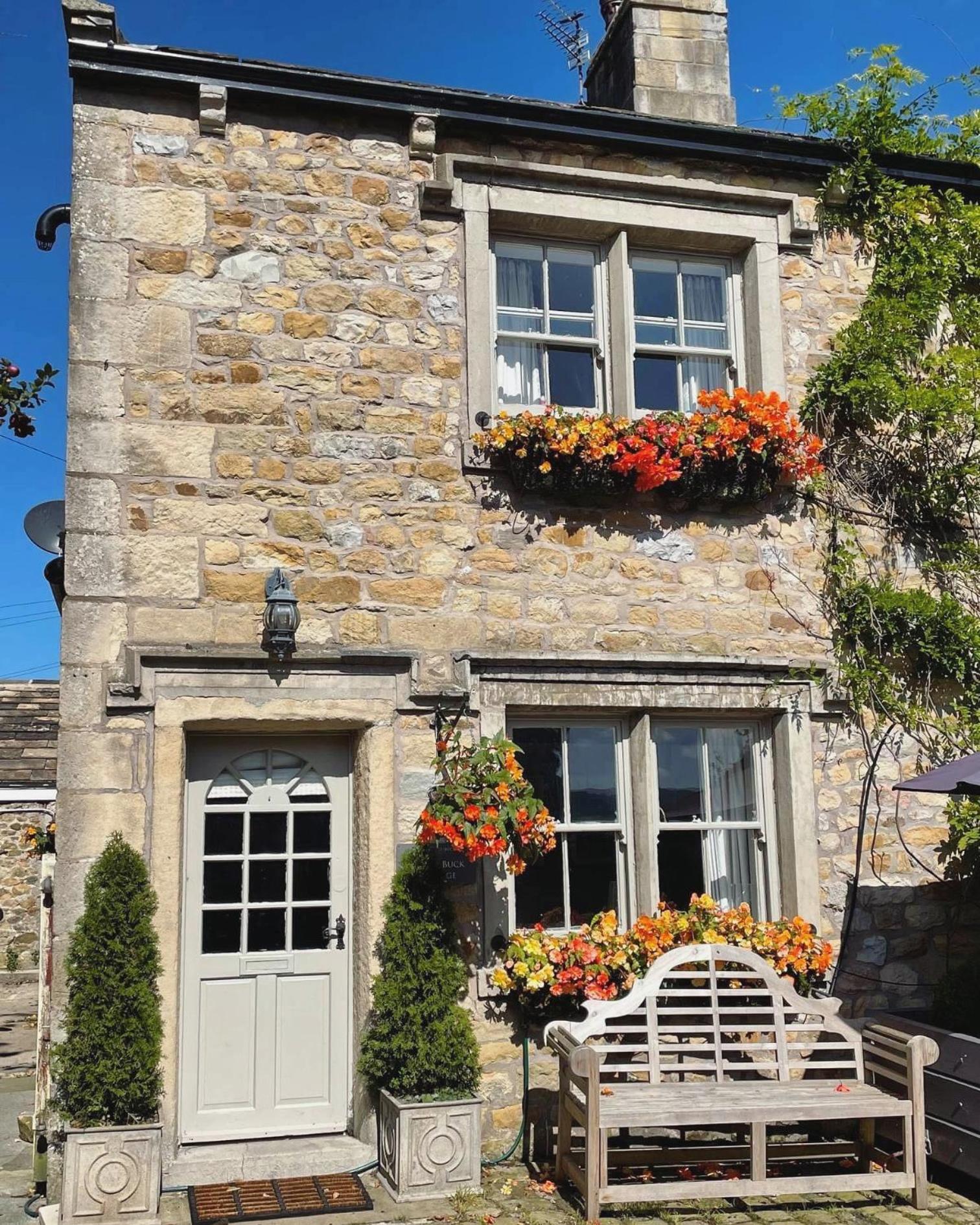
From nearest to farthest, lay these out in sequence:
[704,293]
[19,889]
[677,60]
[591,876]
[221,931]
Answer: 1. [221,931]
2. [591,876]
3. [704,293]
4. [677,60]
5. [19,889]

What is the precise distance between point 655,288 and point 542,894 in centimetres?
376

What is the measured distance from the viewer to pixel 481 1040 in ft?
20.1

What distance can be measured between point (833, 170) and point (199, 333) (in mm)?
4151

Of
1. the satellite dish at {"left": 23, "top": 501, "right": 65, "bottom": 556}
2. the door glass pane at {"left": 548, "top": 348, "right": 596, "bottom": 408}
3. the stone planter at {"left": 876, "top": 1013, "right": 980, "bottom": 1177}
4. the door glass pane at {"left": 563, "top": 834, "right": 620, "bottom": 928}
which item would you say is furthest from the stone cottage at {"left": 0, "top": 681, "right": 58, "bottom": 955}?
the stone planter at {"left": 876, "top": 1013, "right": 980, "bottom": 1177}

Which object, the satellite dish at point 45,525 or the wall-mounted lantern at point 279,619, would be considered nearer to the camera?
the wall-mounted lantern at point 279,619

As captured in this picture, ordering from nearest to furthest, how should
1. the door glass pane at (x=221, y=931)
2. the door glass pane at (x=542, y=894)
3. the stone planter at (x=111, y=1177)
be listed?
the stone planter at (x=111, y=1177)
the door glass pane at (x=221, y=931)
the door glass pane at (x=542, y=894)

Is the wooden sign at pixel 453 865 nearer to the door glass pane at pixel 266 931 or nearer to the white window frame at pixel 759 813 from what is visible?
the door glass pane at pixel 266 931

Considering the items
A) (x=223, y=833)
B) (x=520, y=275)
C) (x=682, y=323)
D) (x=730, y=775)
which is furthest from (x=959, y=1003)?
(x=520, y=275)

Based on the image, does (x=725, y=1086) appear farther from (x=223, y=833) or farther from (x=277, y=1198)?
(x=223, y=833)

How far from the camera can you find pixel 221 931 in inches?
241

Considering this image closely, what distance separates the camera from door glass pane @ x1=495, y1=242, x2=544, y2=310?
7.07 metres

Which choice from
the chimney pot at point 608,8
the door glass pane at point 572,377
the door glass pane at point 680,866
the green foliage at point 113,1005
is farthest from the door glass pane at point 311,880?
the chimney pot at point 608,8

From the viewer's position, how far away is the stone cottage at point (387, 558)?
603 centimetres

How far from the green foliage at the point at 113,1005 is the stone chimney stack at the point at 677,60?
5745mm
